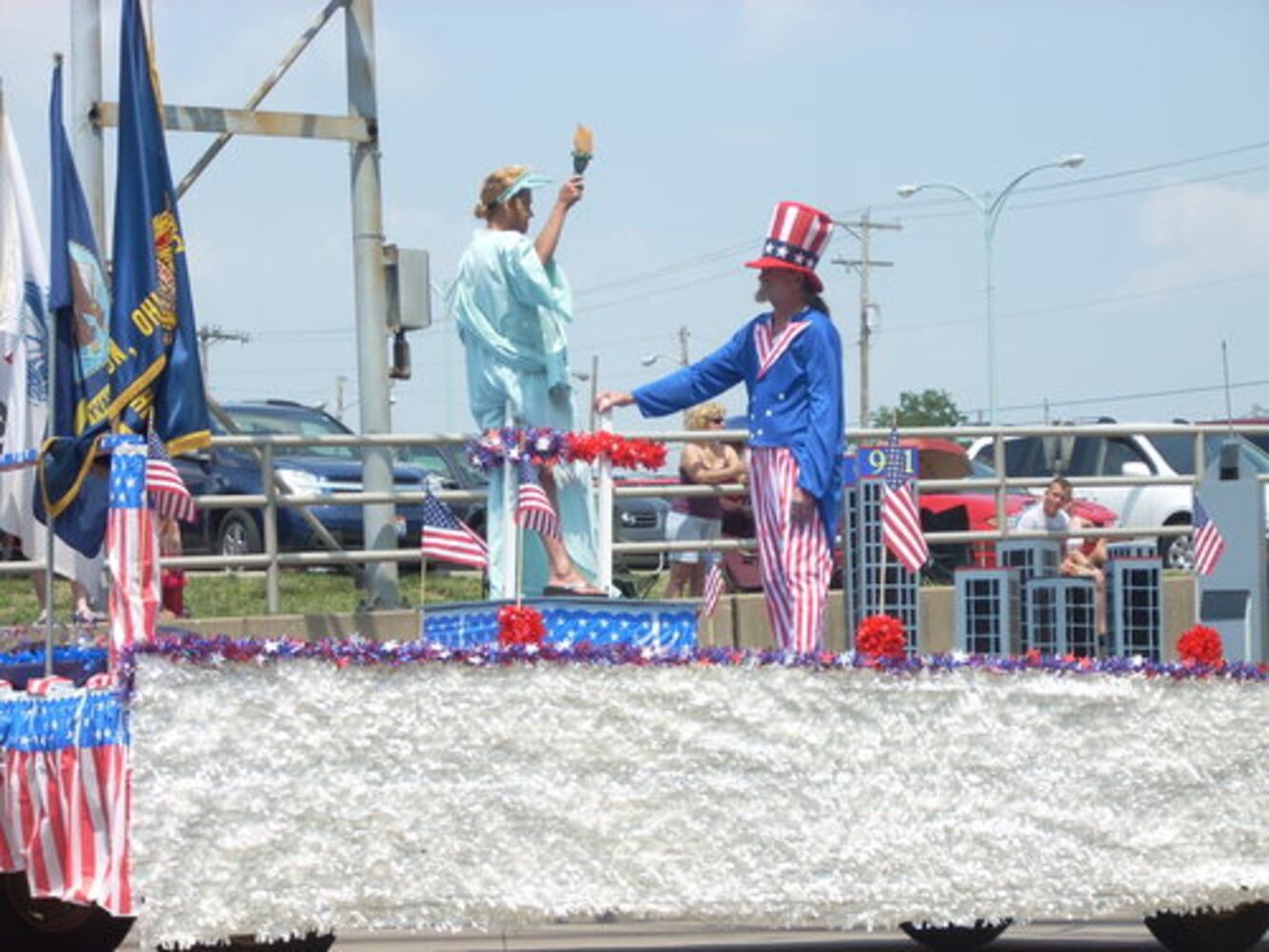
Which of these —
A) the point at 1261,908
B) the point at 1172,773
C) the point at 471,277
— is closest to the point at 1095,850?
the point at 1172,773

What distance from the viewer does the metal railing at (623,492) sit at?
12312 mm

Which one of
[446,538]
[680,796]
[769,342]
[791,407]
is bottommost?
[680,796]

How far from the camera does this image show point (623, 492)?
11781 mm

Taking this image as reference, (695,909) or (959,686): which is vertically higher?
(959,686)

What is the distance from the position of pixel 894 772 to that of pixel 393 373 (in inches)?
300

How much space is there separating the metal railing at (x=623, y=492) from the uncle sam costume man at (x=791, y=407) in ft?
6.91

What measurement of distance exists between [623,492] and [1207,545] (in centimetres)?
287

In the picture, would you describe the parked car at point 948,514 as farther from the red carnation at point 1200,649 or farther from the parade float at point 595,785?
the parade float at point 595,785

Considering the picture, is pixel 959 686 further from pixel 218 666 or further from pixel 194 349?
pixel 194 349

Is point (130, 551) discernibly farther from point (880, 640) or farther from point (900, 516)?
point (900, 516)

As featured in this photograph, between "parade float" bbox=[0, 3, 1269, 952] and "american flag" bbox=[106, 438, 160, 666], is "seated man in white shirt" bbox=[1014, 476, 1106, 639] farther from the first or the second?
"american flag" bbox=[106, 438, 160, 666]

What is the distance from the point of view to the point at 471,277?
9.96m

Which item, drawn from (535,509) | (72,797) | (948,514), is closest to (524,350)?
(535,509)

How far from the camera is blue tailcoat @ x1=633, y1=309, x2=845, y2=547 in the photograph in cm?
876
